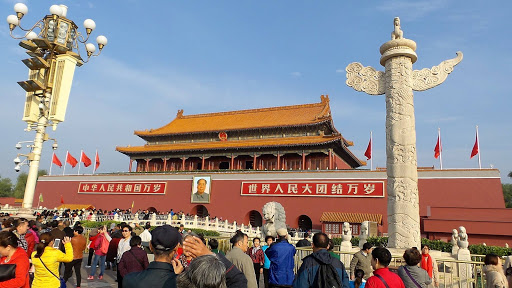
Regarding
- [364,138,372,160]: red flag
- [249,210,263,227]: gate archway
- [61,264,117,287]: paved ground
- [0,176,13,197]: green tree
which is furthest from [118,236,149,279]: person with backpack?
[0,176,13,197]: green tree

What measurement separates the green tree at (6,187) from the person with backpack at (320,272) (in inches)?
2275

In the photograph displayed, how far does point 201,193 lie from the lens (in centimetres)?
2309

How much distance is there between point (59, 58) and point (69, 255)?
37.7ft

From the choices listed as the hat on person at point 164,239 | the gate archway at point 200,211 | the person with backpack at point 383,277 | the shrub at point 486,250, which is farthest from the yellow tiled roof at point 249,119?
the hat on person at point 164,239

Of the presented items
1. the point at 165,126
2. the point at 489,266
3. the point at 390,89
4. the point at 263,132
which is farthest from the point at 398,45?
the point at 165,126

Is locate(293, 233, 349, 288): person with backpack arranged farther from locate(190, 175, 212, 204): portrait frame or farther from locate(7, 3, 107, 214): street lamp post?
locate(190, 175, 212, 204): portrait frame

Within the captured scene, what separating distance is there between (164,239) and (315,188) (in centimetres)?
1831

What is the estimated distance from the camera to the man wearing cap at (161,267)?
1.98 m

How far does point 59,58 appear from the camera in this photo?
1294cm

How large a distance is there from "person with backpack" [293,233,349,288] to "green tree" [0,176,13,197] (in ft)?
190

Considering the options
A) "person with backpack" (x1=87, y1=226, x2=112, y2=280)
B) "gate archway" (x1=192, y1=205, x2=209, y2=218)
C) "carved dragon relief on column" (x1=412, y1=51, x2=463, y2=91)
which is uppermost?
"carved dragon relief on column" (x1=412, y1=51, x2=463, y2=91)

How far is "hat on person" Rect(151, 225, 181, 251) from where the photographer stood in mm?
2070

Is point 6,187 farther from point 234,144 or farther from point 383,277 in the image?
point 383,277

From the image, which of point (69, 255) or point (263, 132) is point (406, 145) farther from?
point (263, 132)
